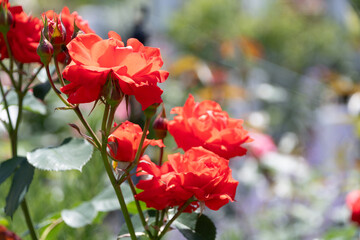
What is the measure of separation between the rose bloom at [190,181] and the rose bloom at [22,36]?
13 cm

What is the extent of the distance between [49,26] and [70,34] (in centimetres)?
4

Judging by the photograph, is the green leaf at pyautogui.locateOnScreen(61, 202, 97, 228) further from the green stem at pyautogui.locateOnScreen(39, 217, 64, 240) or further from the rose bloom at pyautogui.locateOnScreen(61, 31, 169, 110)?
the rose bloom at pyautogui.locateOnScreen(61, 31, 169, 110)

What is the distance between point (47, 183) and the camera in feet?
3.95

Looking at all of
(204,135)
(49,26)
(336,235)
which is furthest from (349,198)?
(49,26)

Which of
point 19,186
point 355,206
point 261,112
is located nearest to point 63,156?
point 19,186

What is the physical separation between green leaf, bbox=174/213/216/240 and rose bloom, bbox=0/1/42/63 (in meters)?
0.17

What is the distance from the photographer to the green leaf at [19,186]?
0.35m

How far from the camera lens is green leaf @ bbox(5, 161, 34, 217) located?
35 centimetres

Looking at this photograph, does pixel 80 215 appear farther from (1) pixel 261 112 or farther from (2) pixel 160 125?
(1) pixel 261 112

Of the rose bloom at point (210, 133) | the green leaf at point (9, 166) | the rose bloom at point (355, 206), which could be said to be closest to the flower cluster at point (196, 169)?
the rose bloom at point (210, 133)

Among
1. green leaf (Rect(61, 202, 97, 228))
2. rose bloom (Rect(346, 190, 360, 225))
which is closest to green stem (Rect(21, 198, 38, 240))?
green leaf (Rect(61, 202, 97, 228))

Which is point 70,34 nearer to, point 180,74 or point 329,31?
point 180,74

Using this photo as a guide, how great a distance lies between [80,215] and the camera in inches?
17.4

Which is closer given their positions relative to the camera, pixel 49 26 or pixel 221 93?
pixel 49 26
